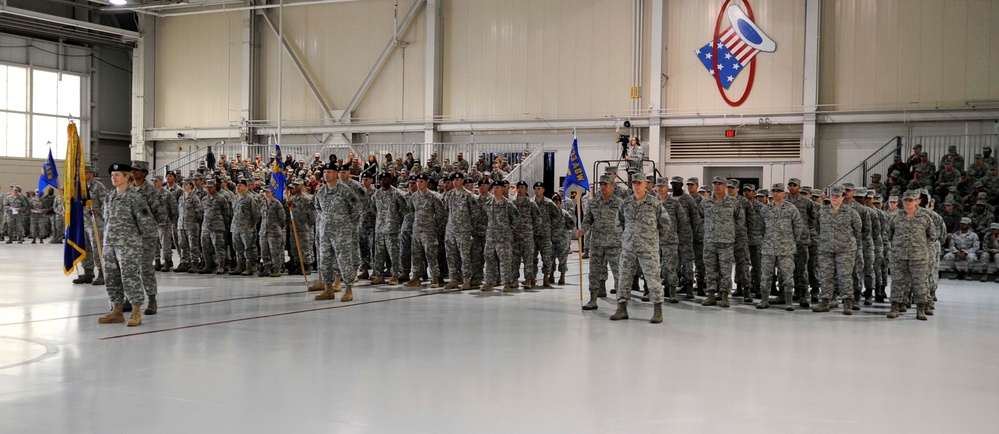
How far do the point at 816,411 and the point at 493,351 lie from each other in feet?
8.96

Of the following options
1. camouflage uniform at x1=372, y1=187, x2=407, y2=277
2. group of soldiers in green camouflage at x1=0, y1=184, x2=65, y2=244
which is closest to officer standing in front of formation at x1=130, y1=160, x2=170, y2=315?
camouflage uniform at x1=372, y1=187, x2=407, y2=277

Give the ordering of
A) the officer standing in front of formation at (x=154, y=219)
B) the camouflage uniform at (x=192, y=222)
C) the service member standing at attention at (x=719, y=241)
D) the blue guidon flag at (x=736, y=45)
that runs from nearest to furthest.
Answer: the officer standing in front of formation at (x=154, y=219) → the service member standing at attention at (x=719, y=241) → the camouflage uniform at (x=192, y=222) → the blue guidon flag at (x=736, y=45)

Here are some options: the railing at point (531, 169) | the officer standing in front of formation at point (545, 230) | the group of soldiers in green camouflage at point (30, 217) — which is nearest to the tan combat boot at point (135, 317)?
the officer standing in front of formation at point (545, 230)

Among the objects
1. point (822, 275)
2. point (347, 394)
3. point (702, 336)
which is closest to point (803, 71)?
point (822, 275)

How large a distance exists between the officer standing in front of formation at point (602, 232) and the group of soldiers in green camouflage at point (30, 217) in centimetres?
1884

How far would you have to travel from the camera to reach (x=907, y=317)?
990 cm

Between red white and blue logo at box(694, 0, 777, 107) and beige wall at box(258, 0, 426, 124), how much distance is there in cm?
924

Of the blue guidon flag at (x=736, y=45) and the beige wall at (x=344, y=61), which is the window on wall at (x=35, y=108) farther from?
the blue guidon flag at (x=736, y=45)

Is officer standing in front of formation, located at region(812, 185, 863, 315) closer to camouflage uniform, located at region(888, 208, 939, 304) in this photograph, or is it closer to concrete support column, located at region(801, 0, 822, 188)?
camouflage uniform, located at region(888, 208, 939, 304)

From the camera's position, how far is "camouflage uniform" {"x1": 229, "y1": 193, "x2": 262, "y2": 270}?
45.2 feet

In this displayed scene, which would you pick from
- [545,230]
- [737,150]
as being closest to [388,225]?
[545,230]

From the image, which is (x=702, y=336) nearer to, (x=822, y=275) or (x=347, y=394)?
(x=822, y=275)

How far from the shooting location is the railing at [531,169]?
22734mm

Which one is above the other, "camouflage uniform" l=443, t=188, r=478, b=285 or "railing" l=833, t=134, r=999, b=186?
"railing" l=833, t=134, r=999, b=186
